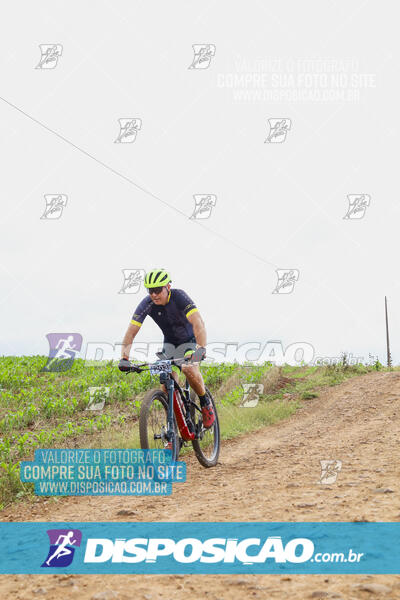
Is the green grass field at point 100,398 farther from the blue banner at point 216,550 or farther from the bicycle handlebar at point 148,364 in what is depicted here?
the blue banner at point 216,550

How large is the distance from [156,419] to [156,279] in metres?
1.96

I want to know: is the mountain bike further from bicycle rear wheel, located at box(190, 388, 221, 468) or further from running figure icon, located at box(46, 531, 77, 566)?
running figure icon, located at box(46, 531, 77, 566)

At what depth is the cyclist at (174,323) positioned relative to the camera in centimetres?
714

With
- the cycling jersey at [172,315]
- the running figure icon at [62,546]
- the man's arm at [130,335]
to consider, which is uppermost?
the cycling jersey at [172,315]

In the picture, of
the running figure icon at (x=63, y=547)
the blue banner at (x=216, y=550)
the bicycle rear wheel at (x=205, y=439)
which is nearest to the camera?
the blue banner at (x=216, y=550)

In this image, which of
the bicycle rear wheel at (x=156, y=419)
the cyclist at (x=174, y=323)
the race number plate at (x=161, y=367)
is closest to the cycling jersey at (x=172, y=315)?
the cyclist at (x=174, y=323)

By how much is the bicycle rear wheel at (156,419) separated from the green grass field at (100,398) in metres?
2.24

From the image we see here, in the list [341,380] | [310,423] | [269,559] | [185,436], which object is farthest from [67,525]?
[341,380]

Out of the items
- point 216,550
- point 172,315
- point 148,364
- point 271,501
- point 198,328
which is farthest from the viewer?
point 172,315

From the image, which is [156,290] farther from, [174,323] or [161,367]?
[161,367]

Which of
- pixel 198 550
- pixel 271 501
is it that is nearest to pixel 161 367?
pixel 271 501

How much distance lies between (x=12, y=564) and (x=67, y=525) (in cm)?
117

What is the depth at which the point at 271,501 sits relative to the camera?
548cm

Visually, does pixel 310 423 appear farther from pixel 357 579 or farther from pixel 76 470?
pixel 357 579
